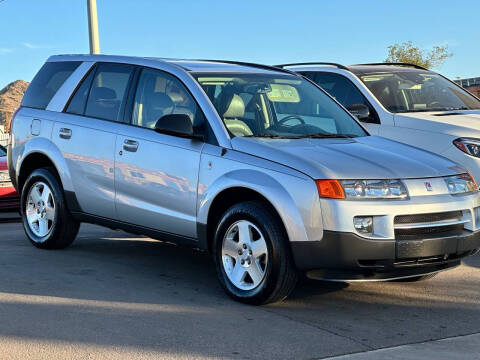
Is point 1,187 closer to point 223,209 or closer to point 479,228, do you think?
point 223,209

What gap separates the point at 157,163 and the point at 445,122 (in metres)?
3.68

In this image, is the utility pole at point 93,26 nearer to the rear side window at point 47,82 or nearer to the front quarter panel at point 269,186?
the rear side window at point 47,82

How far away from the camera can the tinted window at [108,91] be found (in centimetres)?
724

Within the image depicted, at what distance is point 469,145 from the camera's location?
8453mm

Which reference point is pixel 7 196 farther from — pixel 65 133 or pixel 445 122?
pixel 445 122

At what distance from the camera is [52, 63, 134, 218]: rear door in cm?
709

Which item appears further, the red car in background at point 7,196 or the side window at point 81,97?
the red car in background at point 7,196

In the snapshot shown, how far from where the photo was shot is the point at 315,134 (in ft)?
21.5

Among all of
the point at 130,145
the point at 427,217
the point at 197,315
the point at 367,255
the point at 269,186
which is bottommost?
the point at 197,315

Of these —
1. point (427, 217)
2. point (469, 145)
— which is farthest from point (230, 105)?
point (469, 145)

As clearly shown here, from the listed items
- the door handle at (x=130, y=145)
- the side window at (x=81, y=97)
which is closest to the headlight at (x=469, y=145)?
the door handle at (x=130, y=145)

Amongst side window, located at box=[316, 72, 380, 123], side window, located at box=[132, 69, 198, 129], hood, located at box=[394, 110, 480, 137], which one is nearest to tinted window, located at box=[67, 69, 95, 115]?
side window, located at box=[132, 69, 198, 129]

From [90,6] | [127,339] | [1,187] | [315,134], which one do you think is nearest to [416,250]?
[315,134]

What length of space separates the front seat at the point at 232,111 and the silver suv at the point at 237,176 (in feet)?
0.04
